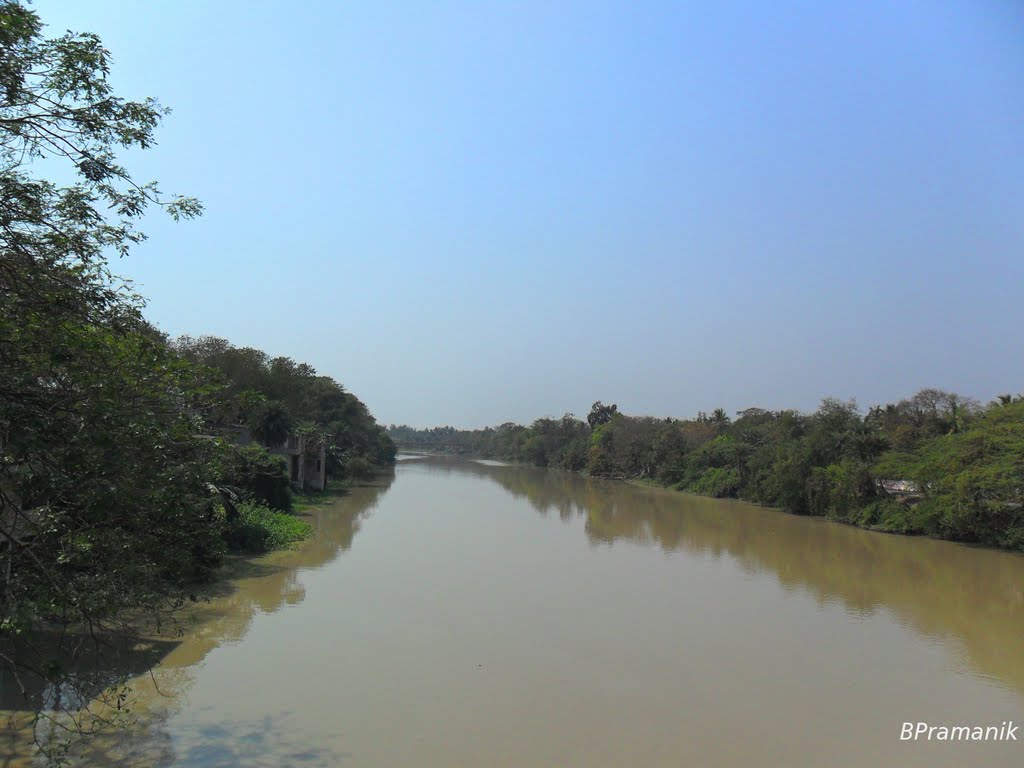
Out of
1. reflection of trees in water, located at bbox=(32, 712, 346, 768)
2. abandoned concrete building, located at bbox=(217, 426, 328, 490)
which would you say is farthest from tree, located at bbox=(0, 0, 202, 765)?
abandoned concrete building, located at bbox=(217, 426, 328, 490)

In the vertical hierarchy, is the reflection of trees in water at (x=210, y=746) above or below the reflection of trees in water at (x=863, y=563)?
above

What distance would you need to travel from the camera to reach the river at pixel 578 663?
7.90 meters

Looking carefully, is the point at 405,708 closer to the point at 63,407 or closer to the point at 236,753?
the point at 236,753

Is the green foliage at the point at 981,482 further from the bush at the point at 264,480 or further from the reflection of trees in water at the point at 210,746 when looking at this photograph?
the reflection of trees in water at the point at 210,746

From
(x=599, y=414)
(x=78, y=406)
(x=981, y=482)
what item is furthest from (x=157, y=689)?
(x=599, y=414)

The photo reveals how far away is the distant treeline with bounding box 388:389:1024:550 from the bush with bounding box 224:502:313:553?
22.8m

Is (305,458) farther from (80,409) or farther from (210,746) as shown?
(80,409)

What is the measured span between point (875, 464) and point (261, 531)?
27160 millimetres

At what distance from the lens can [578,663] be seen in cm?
1100

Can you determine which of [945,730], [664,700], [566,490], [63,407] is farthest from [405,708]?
[566,490]

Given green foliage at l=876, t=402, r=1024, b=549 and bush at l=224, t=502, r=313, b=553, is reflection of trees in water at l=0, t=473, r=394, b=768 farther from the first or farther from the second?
green foliage at l=876, t=402, r=1024, b=549

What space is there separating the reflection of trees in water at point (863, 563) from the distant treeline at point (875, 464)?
1115mm

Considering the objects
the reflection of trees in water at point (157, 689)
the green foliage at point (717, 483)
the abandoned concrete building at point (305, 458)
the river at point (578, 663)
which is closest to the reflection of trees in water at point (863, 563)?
the river at point (578, 663)

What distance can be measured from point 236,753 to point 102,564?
3.14 m
